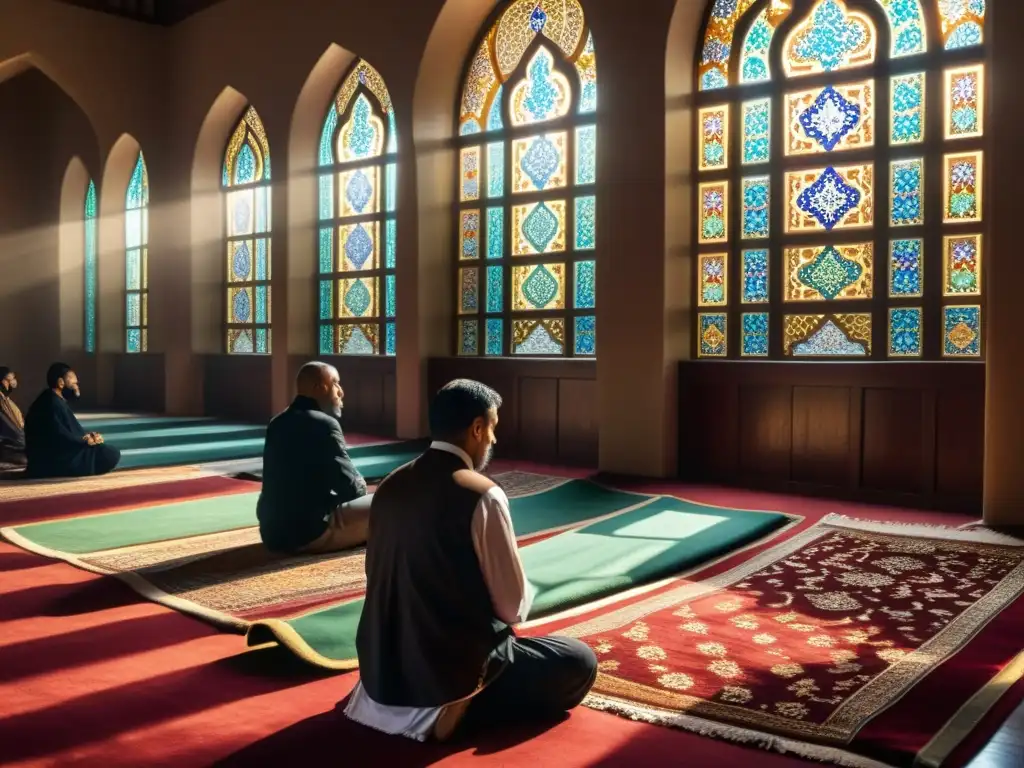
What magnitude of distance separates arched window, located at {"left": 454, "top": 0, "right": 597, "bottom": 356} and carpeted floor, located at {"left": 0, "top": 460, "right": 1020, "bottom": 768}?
4.29 metres

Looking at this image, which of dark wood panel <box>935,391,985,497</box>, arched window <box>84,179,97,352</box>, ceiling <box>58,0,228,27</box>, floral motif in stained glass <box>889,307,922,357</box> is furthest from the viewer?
arched window <box>84,179,97,352</box>

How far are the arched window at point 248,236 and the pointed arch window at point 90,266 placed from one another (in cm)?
283

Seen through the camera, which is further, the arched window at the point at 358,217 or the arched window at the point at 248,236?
the arched window at the point at 248,236

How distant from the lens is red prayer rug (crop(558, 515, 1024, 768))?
7.49 feet

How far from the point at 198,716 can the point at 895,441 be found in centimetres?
413

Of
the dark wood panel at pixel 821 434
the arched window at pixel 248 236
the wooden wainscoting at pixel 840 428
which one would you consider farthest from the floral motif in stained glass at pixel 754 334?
the arched window at pixel 248 236

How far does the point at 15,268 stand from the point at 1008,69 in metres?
11.5

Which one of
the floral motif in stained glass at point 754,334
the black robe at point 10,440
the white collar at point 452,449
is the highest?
the floral motif in stained glass at point 754,334

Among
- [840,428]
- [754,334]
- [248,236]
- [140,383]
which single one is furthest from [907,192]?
[140,383]

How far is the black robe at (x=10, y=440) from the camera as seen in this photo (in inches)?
260

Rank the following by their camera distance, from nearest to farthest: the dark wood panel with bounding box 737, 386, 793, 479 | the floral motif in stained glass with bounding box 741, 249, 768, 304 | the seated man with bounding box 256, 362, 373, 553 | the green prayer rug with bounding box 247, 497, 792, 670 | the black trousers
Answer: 1. the black trousers
2. the green prayer rug with bounding box 247, 497, 792, 670
3. the seated man with bounding box 256, 362, 373, 553
4. the dark wood panel with bounding box 737, 386, 793, 479
5. the floral motif in stained glass with bounding box 741, 249, 768, 304

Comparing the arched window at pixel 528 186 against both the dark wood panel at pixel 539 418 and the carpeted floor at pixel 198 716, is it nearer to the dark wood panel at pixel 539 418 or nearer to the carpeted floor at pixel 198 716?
the dark wood panel at pixel 539 418

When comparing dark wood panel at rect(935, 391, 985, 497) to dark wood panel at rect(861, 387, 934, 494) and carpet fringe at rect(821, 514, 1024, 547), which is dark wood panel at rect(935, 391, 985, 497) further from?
carpet fringe at rect(821, 514, 1024, 547)

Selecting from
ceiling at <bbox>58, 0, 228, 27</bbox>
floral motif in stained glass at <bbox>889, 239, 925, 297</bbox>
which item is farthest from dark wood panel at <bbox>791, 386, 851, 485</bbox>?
ceiling at <bbox>58, 0, 228, 27</bbox>
